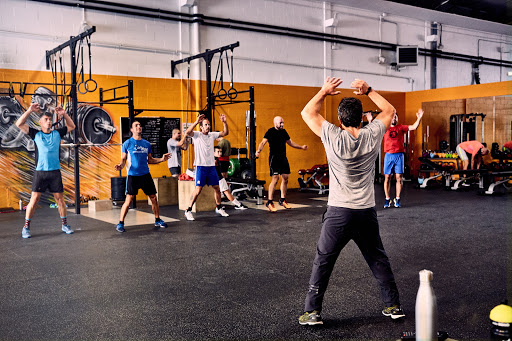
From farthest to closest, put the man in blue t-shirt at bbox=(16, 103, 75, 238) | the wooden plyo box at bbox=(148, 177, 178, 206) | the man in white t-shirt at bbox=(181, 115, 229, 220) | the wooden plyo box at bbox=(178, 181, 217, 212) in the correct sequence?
the wooden plyo box at bbox=(148, 177, 178, 206) < the wooden plyo box at bbox=(178, 181, 217, 212) < the man in white t-shirt at bbox=(181, 115, 229, 220) < the man in blue t-shirt at bbox=(16, 103, 75, 238)

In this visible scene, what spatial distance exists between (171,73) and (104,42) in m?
1.46

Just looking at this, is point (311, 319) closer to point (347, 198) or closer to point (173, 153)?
point (347, 198)

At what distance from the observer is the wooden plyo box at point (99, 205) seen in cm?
782

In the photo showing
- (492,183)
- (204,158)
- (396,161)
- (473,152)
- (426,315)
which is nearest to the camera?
(426,315)

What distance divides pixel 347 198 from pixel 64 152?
284 inches

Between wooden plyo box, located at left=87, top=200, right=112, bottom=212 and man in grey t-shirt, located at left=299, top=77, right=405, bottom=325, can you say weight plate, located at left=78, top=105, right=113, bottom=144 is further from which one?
man in grey t-shirt, located at left=299, top=77, right=405, bottom=325

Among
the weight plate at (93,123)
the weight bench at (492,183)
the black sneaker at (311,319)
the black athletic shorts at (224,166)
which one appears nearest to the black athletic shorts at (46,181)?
the weight plate at (93,123)

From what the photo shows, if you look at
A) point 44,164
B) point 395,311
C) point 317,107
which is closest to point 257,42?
point 44,164

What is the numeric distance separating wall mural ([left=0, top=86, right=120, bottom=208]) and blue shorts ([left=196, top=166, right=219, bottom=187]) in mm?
1831

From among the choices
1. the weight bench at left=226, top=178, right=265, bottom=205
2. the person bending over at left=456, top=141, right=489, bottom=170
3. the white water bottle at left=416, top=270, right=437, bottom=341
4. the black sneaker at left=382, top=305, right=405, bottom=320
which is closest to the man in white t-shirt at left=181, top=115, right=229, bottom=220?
the weight bench at left=226, top=178, right=265, bottom=205

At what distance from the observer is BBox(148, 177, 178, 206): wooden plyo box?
28.0ft

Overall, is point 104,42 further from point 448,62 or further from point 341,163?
point 448,62

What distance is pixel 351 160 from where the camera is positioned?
266cm

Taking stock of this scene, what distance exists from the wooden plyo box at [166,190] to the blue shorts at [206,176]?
1944 millimetres
